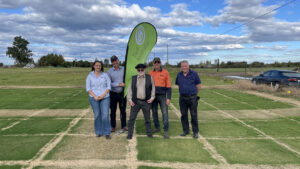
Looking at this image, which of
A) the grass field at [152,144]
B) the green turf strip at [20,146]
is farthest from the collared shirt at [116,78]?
the green turf strip at [20,146]

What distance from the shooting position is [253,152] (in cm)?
383

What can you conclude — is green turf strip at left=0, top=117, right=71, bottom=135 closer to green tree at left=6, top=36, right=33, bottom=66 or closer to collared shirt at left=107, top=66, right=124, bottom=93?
collared shirt at left=107, top=66, right=124, bottom=93

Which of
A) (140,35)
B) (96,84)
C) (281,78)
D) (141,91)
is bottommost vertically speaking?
(281,78)

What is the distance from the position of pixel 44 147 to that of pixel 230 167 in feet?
10.7

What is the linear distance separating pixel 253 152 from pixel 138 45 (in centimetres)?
306

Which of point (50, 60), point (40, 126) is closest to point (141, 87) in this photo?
point (40, 126)

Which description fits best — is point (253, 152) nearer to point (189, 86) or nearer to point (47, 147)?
point (189, 86)

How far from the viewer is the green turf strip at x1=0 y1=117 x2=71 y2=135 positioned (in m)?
4.98

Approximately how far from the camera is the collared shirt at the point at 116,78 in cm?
463

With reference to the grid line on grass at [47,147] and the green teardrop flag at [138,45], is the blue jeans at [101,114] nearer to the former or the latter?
the green teardrop flag at [138,45]

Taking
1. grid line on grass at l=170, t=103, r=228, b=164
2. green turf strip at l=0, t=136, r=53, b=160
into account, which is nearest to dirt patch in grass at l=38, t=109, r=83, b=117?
green turf strip at l=0, t=136, r=53, b=160

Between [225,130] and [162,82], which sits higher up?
[162,82]

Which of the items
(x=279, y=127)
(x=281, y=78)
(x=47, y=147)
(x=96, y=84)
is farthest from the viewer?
(x=281, y=78)

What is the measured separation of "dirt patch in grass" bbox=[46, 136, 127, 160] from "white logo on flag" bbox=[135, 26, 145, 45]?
2.10m
